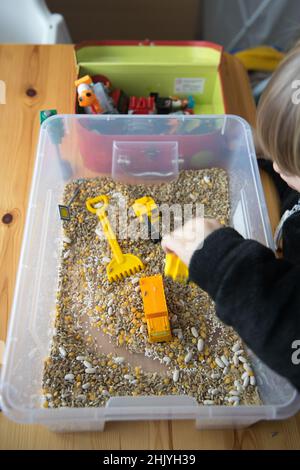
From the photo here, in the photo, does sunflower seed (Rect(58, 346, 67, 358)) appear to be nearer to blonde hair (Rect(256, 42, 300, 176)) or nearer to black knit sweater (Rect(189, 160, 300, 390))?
black knit sweater (Rect(189, 160, 300, 390))

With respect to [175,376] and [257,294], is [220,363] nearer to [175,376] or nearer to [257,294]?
[175,376]

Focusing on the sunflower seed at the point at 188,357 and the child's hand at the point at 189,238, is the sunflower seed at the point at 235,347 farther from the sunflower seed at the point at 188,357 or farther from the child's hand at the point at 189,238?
the child's hand at the point at 189,238

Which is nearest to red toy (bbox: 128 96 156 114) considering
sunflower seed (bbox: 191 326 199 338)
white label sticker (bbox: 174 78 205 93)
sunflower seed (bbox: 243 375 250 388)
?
white label sticker (bbox: 174 78 205 93)

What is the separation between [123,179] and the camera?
930 mm

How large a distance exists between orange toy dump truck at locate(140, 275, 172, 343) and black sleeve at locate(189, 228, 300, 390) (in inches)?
5.8

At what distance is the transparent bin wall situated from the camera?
0.56 m

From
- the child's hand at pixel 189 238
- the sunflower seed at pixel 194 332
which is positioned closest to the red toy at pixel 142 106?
the child's hand at pixel 189 238

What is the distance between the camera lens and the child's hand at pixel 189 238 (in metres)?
0.65

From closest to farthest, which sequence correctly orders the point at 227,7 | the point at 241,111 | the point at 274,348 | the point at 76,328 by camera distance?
the point at 274,348, the point at 76,328, the point at 241,111, the point at 227,7

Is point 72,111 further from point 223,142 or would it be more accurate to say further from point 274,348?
point 274,348

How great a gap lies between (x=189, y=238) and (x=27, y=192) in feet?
1.29

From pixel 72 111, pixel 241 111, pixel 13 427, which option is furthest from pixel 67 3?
pixel 13 427
